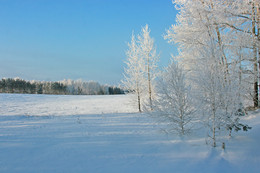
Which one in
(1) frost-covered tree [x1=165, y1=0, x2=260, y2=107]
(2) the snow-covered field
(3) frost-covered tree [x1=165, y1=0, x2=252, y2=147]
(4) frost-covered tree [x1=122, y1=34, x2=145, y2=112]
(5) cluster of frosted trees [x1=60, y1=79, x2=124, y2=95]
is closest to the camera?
(2) the snow-covered field

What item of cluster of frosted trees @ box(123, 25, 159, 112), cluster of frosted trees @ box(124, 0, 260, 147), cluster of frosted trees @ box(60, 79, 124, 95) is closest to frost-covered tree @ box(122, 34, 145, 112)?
cluster of frosted trees @ box(123, 25, 159, 112)

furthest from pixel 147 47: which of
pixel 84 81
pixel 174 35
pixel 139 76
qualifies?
pixel 84 81

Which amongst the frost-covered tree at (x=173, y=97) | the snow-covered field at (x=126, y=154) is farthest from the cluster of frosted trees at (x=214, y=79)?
the snow-covered field at (x=126, y=154)

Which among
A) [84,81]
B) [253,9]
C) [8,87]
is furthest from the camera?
[84,81]

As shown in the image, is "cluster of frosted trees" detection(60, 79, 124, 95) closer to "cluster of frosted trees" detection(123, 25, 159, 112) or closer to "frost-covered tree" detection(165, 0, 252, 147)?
"cluster of frosted trees" detection(123, 25, 159, 112)

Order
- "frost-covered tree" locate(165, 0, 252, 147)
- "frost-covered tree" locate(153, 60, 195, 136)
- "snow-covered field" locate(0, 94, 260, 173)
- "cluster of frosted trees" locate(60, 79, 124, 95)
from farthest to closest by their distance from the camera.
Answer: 1. "cluster of frosted trees" locate(60, 79, 124, 95)
2. "frost-covered tree" locate(153, 60, 195, 136)
3. "frost-covered tree" locate(165, 0, 252, 147)
4. "snow-covered field" locate(0, 94, 260, 173)

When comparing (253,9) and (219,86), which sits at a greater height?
(253,9)

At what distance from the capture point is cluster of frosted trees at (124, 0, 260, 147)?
473 centimetres

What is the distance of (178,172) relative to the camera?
151 inches

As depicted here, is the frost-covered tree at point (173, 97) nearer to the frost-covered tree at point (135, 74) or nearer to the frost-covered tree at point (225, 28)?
the frost-covered tree at point (225, 28)

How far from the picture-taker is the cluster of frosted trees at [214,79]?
4730 millimetres

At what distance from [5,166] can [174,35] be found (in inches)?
397

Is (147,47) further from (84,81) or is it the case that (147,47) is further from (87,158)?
(84,81)

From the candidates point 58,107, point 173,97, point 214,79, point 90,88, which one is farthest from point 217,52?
point 90,88
